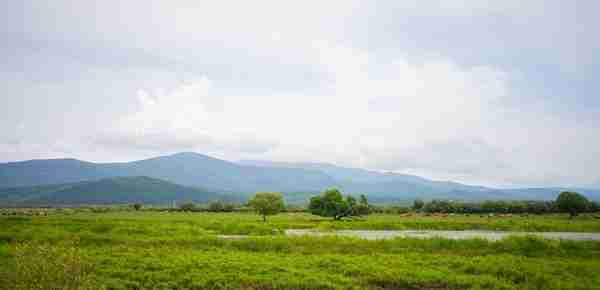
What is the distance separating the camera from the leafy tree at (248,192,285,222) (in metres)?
84.9

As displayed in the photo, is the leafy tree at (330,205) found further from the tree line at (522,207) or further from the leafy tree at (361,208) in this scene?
the tree line at (522,207)

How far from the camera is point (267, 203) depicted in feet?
280

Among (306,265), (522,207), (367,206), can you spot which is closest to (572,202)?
(522,207)

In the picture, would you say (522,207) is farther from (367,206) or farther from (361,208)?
(361,208)

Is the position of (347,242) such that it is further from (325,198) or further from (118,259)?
(325,198)

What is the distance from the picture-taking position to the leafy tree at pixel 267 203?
84.9m

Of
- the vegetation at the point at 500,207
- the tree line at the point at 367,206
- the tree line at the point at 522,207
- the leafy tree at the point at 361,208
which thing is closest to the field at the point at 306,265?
the tree line at the point at 367,206

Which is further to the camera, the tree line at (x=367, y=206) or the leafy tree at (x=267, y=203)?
the tree line at (x=367, y=206)

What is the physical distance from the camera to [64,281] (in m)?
14.1

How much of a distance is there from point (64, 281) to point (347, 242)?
2546 cm

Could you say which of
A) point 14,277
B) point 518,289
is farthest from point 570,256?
point 14,277

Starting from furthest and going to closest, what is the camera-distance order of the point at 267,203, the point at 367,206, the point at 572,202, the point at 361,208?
1. the point at 367,206
2. the point at 361,208
3. the point at 572,202
4. the point at 267,203

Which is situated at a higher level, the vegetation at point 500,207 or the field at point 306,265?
the field at point 306,265

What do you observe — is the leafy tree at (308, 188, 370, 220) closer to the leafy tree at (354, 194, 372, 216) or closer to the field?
the leafy tree at (354, 194, 372, 216)
